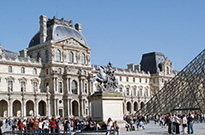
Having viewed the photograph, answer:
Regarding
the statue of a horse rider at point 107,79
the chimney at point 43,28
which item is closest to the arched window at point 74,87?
the chimney at point 43,28

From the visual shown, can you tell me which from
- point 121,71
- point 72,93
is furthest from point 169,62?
point 72,93

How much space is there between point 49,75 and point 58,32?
296 inches

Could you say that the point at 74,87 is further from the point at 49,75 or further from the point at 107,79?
the point at 107,79

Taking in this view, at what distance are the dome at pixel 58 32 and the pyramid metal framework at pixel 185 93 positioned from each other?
65.8 feet

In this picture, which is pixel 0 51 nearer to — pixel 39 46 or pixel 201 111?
pixel 39 46

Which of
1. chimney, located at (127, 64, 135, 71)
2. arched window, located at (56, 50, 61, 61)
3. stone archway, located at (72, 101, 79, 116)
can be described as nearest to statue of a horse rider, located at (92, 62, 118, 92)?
arched window, located at (56, 50, 61, 61)

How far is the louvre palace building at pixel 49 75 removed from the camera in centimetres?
4825

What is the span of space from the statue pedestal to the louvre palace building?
29.2 meters

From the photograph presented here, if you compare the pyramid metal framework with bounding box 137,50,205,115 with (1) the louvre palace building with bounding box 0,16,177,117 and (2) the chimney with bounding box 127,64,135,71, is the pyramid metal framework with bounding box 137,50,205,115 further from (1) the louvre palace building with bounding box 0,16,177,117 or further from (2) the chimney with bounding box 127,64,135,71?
(2) the chimney with bounding box 127,64,135,71

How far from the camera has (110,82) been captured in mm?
19859

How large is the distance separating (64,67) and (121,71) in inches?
704

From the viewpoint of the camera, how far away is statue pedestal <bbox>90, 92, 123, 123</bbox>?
736 inches

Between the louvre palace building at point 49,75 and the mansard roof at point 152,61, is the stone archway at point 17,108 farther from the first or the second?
the mansard roof at point 152,61

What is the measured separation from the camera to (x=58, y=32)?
54.6 metres
